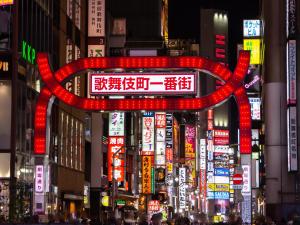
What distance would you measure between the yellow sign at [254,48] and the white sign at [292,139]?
37.3 metres

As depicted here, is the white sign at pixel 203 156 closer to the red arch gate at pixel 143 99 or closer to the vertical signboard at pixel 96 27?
the vertical signboard at pixel 96 27

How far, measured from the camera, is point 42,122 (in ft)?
108

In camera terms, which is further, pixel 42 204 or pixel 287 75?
pixel 287 75

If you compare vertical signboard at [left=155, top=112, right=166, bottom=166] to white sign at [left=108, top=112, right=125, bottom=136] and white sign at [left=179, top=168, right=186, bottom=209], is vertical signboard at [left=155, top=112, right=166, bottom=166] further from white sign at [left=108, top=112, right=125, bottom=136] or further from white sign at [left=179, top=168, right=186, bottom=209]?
white sign at [left=179, top=168, right=186, bottom=209]

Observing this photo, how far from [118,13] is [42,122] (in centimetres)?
8305

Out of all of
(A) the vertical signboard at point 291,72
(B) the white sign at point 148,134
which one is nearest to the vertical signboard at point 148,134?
(B) the white sign at point 148,134

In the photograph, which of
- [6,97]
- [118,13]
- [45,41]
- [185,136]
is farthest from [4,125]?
[185,136]

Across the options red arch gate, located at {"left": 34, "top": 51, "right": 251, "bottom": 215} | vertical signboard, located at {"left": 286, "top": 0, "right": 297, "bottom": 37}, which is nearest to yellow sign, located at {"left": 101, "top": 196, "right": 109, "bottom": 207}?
vertical signboard, located at {"left": 286, "top": 0, "right": 297, "bottom": 37}

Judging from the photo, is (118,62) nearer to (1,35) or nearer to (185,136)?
(1,35)

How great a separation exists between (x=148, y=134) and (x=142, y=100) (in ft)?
182

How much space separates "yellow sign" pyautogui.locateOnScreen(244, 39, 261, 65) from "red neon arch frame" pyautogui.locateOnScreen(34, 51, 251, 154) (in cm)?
4926

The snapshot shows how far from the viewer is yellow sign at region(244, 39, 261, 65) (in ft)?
272

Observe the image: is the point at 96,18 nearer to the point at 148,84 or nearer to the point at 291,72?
the point at 291,72

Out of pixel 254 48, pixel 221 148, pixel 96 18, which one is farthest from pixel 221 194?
pixel 96 18
